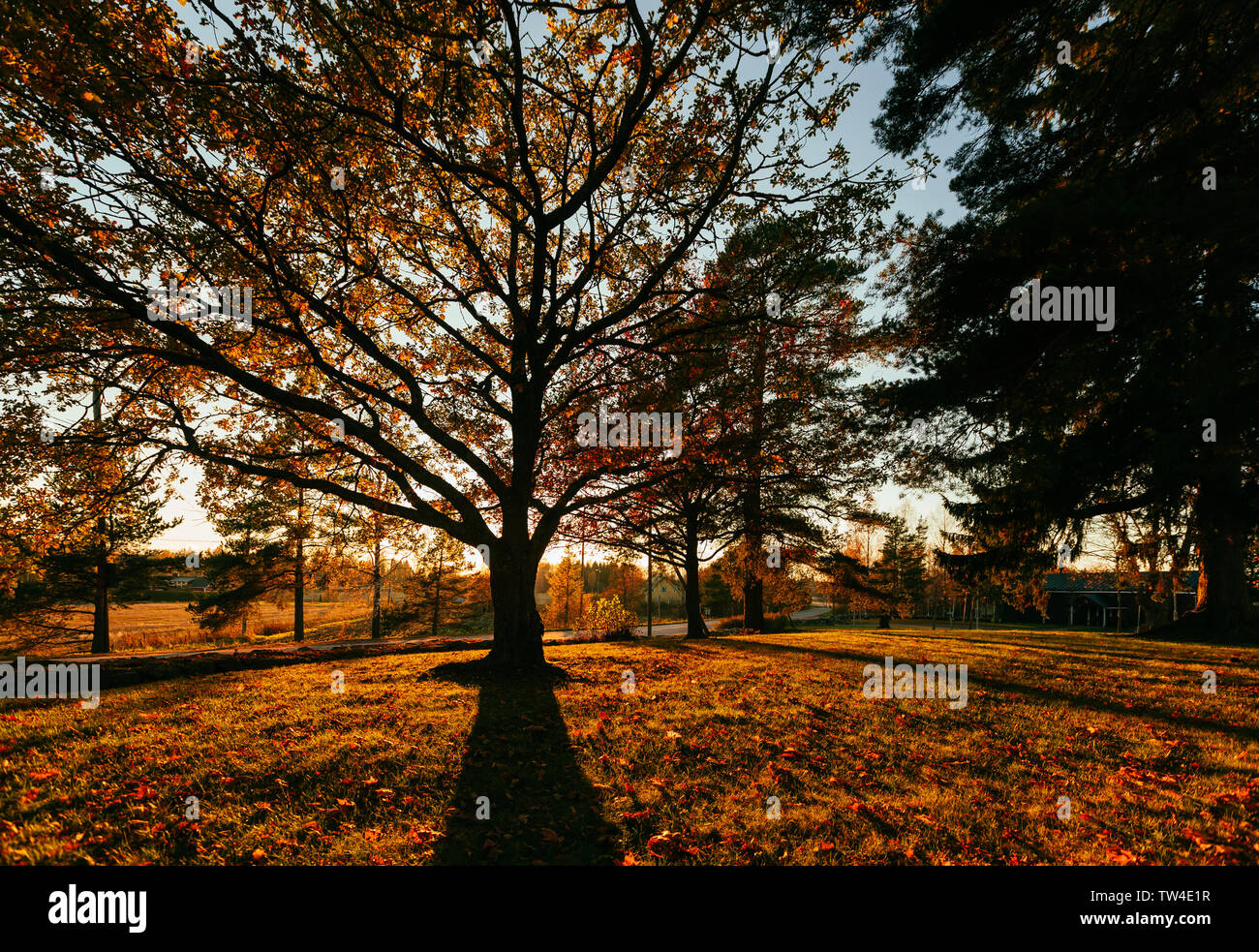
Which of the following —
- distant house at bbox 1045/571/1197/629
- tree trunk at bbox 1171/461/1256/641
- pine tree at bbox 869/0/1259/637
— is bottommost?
distant house at bbox 1045/571/1197/629

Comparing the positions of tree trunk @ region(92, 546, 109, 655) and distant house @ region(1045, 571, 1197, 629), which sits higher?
tree trunk @ region(92, 546, 109, 655)

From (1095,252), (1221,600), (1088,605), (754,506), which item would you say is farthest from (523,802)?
(1088,605)

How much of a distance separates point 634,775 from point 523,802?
112cm

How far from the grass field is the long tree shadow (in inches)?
1.0

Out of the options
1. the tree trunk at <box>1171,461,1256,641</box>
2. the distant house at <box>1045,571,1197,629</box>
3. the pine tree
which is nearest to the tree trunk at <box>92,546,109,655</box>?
the pine tree

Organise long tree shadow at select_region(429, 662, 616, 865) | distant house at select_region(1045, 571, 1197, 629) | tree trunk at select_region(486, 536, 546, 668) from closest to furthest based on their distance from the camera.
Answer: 1. long tree shadow at select_region(429, 662, 616, 865)
2. tree trunk at select_region(486, 536, 546, 668)
3. distant house at select_region(1045, 571, 1197, 629)

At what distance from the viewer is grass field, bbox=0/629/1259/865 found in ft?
11.0

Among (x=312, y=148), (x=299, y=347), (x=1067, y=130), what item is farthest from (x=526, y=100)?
(x=1067, y=130)

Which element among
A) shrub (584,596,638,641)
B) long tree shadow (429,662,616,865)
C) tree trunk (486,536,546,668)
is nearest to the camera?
long tree shadow (429,662,616,865)

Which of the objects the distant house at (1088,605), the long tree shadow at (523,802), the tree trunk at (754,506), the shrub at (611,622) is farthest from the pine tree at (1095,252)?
the distant house at (1088,605)

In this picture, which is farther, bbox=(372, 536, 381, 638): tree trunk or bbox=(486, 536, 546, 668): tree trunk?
bbox=(372, 536, 381, 638): tree trunk

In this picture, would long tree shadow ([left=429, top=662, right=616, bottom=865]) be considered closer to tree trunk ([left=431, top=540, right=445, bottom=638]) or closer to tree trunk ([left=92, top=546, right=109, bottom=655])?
tree trunk ([left=92, top=546, right=109, bottom=655])

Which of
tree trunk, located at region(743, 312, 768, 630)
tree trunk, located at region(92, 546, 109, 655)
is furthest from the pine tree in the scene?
tree trunk, located at region(92, 546, 109, 655)

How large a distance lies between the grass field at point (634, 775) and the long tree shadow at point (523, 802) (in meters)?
0.02
